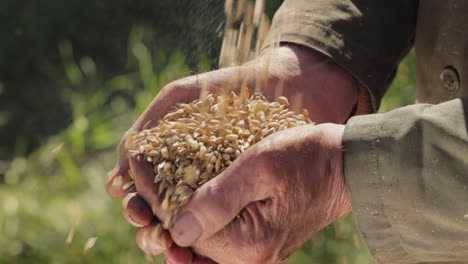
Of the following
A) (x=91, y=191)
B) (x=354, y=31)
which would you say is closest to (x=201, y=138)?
(x=354, y=31)

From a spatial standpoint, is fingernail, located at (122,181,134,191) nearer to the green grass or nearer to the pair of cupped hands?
the pair of cupped hands

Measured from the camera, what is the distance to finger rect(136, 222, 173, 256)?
1.23 m

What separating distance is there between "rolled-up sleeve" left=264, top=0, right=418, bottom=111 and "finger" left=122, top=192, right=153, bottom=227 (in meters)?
0.52

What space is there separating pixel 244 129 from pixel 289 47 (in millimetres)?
329

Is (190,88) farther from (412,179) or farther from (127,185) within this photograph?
(412,179)

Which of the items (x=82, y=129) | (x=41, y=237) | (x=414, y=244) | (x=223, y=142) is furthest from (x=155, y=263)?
(x=414, y=244)

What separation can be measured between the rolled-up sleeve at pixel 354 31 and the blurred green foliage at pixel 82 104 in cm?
55

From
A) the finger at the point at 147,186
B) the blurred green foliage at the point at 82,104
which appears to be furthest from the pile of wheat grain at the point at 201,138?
the blurred green foliage at the point at 82,104

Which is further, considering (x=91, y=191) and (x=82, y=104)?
(x=82, y=104)

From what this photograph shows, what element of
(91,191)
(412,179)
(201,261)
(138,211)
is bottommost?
(91,191)

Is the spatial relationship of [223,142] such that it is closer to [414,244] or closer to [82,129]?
[414,244]

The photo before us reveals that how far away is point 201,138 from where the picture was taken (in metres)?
1.26

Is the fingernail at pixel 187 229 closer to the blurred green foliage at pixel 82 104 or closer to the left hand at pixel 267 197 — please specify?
the left hand at pixel 267 197

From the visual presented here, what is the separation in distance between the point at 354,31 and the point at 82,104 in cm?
140
